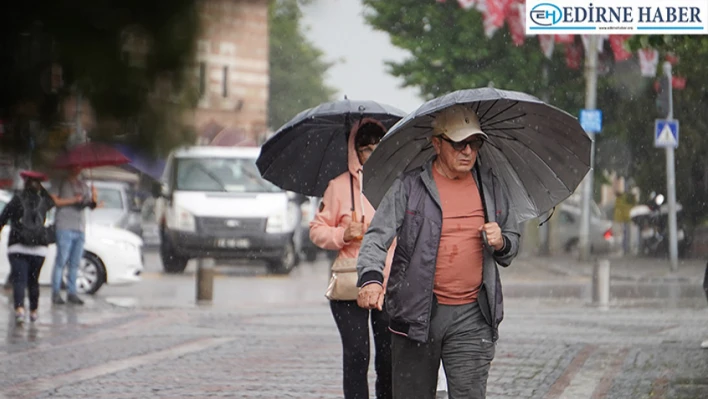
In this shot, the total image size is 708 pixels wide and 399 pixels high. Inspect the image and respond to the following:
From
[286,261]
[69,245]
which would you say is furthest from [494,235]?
[286,261]

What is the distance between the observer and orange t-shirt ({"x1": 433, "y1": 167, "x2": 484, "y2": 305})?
214 inches

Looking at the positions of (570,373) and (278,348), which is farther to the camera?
(278,348)

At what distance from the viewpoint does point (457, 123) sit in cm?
554

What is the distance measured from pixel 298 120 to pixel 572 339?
6441 millimetres

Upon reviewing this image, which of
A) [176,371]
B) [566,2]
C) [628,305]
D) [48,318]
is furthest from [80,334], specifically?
[628,305]

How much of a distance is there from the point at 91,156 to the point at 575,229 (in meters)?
38.1

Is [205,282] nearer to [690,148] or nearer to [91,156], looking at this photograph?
[91,156]

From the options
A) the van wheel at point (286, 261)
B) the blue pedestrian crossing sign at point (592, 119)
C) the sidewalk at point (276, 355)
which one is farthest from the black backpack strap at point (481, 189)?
the blue pedestrian crossing sign at point (592, 119)

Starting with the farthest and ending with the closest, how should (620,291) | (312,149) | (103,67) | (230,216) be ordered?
(230,216), (620,291), (312,149), (103,67)

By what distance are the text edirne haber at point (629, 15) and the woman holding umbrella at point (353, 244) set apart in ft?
8.84

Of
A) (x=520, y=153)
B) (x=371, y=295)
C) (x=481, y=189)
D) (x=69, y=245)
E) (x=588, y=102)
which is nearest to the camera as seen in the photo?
(x=371, y=295)

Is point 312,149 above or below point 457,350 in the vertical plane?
above

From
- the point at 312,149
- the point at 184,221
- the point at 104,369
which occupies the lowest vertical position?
the point at 104,369

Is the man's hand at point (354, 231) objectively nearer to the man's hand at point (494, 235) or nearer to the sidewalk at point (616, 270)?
the man's hand at point (494, 235)
